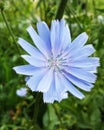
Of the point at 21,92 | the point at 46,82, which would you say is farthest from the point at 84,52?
the point at 21,92

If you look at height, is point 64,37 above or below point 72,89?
above

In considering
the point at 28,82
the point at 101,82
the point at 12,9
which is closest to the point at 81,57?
the point at 28,82

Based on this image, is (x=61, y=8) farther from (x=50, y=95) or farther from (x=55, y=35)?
(x=50, y=95)

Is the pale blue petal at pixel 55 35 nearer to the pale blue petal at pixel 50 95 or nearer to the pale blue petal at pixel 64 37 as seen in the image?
the pale blue petal at pixel 64 37

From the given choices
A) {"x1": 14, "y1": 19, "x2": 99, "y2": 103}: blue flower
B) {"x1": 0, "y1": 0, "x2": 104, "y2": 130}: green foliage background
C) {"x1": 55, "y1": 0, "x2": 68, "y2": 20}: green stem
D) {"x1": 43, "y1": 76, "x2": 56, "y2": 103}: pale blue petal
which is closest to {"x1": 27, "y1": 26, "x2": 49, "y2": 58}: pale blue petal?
{"x1": 14, "y1": 19, "x2": 99, "y2": 103}: blue flower

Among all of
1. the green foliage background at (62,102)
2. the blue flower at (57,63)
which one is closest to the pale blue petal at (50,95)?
the blue flower at (57,63)

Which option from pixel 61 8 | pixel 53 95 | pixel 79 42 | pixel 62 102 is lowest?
pixel 62 102

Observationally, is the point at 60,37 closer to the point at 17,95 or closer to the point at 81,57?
the point at 81,57
